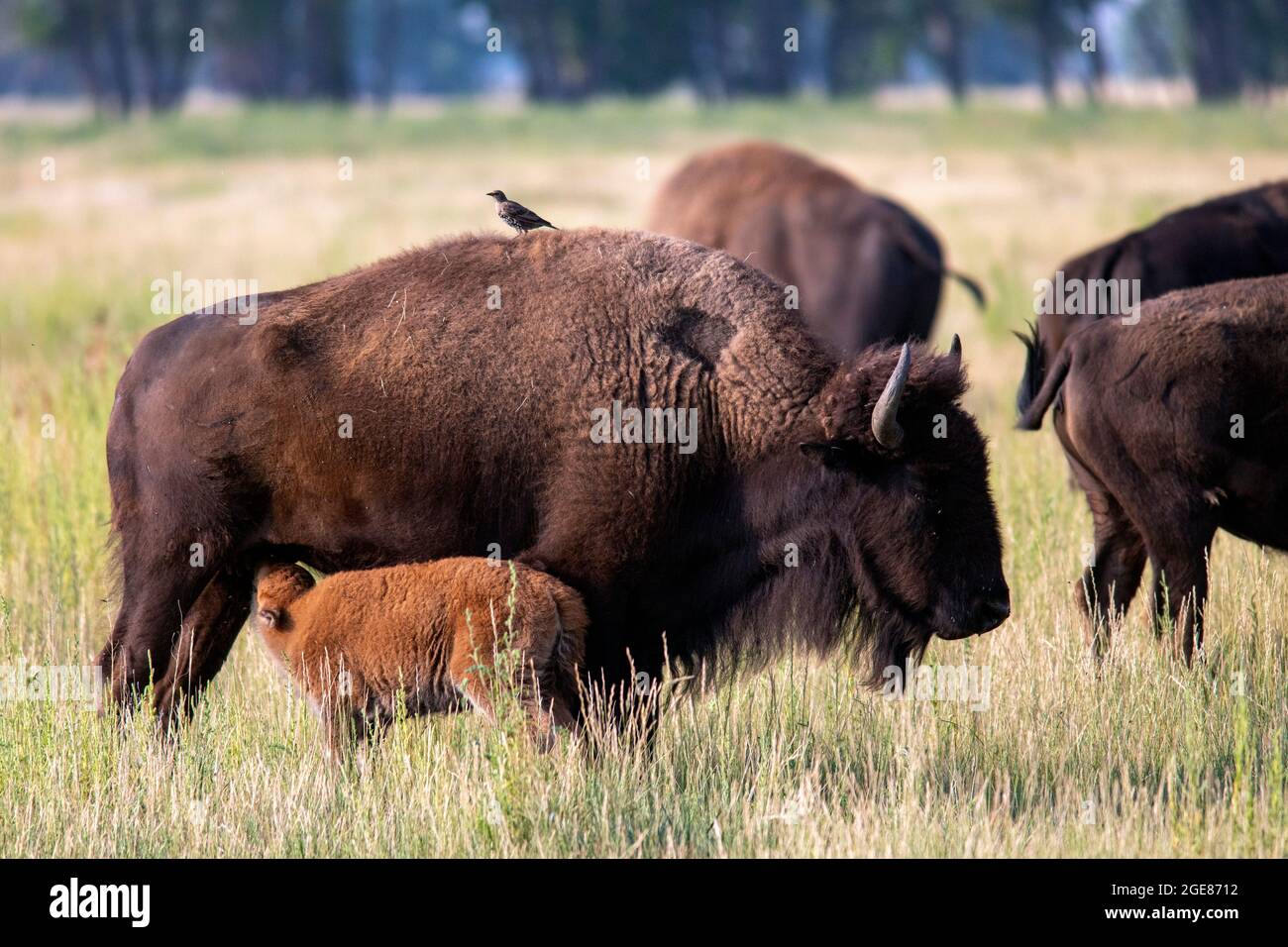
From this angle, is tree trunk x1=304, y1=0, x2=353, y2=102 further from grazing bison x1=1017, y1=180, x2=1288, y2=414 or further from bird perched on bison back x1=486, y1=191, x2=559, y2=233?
bird perched on bison back x1=486, y1=191, x2=559, y2=233

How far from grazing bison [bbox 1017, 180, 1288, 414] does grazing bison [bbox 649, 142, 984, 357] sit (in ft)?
8.77

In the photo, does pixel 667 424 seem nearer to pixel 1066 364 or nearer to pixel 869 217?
pixel 1066 364

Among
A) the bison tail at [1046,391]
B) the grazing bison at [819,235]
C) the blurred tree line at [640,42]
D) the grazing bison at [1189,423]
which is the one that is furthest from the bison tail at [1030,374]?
the blurred tree line at [640,42]

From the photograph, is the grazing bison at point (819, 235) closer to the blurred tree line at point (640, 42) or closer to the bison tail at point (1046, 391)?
the bison tail at point (1046, 391)

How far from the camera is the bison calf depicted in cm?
571

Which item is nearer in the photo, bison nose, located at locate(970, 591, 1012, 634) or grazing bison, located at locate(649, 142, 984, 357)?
bison nose, located at locate(970, 591, 1012, 634)

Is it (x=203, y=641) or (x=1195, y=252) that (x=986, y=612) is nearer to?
(x=203, y=641)

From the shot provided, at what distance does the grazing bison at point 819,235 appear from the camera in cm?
1325

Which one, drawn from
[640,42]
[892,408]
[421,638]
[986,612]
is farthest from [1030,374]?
[640,42]

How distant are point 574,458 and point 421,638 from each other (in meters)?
0.84

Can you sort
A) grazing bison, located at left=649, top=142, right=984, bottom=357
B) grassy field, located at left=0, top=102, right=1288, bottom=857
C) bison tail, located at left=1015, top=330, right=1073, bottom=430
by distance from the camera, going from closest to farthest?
grassy field, located at left=0, top=102, right=1288, bottom=857 → bison tail, located at left=1015, top=330, right=1073, bottom=430 → grazing bison, located at left=649, top=142, right=984, bottom=357

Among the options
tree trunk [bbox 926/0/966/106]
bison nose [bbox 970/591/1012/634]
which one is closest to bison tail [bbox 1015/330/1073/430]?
bison nose [bbox 970/591/1012/634]

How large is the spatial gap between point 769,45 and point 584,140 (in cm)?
2485

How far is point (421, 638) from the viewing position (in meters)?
5.86
